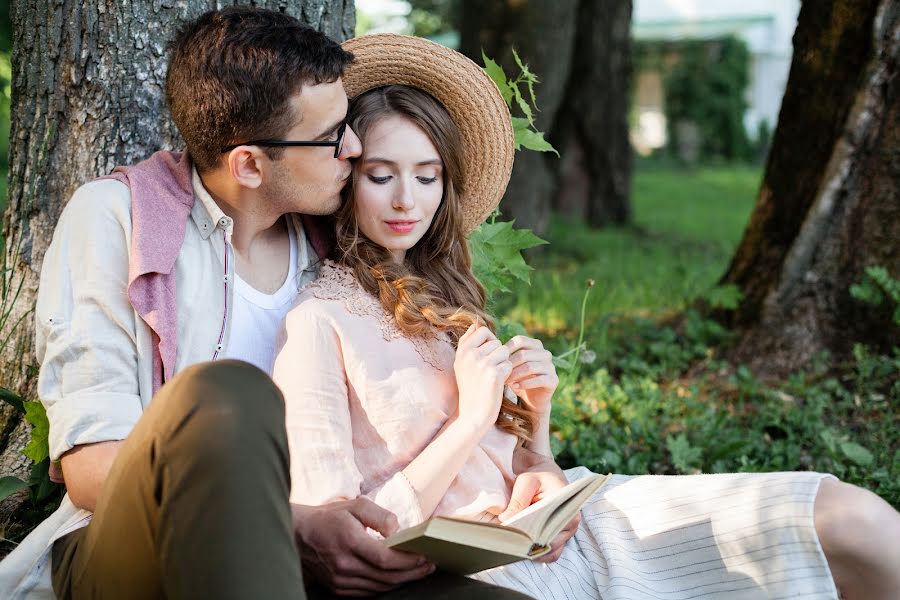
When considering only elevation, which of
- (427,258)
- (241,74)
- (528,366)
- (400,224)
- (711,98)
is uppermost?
(711,98)

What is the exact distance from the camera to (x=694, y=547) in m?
2.43

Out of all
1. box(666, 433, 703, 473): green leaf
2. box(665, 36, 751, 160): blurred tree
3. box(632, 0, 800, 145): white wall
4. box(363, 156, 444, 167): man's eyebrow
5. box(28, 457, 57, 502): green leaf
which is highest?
box(632, 0, 800, 145): white wall

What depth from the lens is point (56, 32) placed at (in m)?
3.09

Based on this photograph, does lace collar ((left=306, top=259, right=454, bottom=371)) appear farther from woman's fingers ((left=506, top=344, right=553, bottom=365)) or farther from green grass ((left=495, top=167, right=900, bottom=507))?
green grass ((left=495, top=167, right=900, bottom=507))

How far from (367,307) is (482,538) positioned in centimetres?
87

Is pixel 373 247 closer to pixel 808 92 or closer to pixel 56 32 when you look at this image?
pixel 56 32

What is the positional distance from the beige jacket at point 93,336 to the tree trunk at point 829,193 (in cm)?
319

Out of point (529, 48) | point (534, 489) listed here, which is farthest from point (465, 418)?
point (529, 48)

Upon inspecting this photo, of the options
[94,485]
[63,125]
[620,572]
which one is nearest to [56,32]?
[63,125]

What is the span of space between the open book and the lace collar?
61cm

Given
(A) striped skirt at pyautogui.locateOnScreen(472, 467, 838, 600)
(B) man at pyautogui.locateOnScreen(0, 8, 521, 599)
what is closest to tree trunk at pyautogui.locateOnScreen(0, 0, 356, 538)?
(B) man at pyautogui.locateOnScreen(0, 8, 521, 599)

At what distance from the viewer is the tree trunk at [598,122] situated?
10.3m

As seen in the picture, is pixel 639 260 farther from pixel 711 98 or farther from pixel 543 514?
pixel 711 98

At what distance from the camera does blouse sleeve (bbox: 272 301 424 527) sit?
7.54 ft
